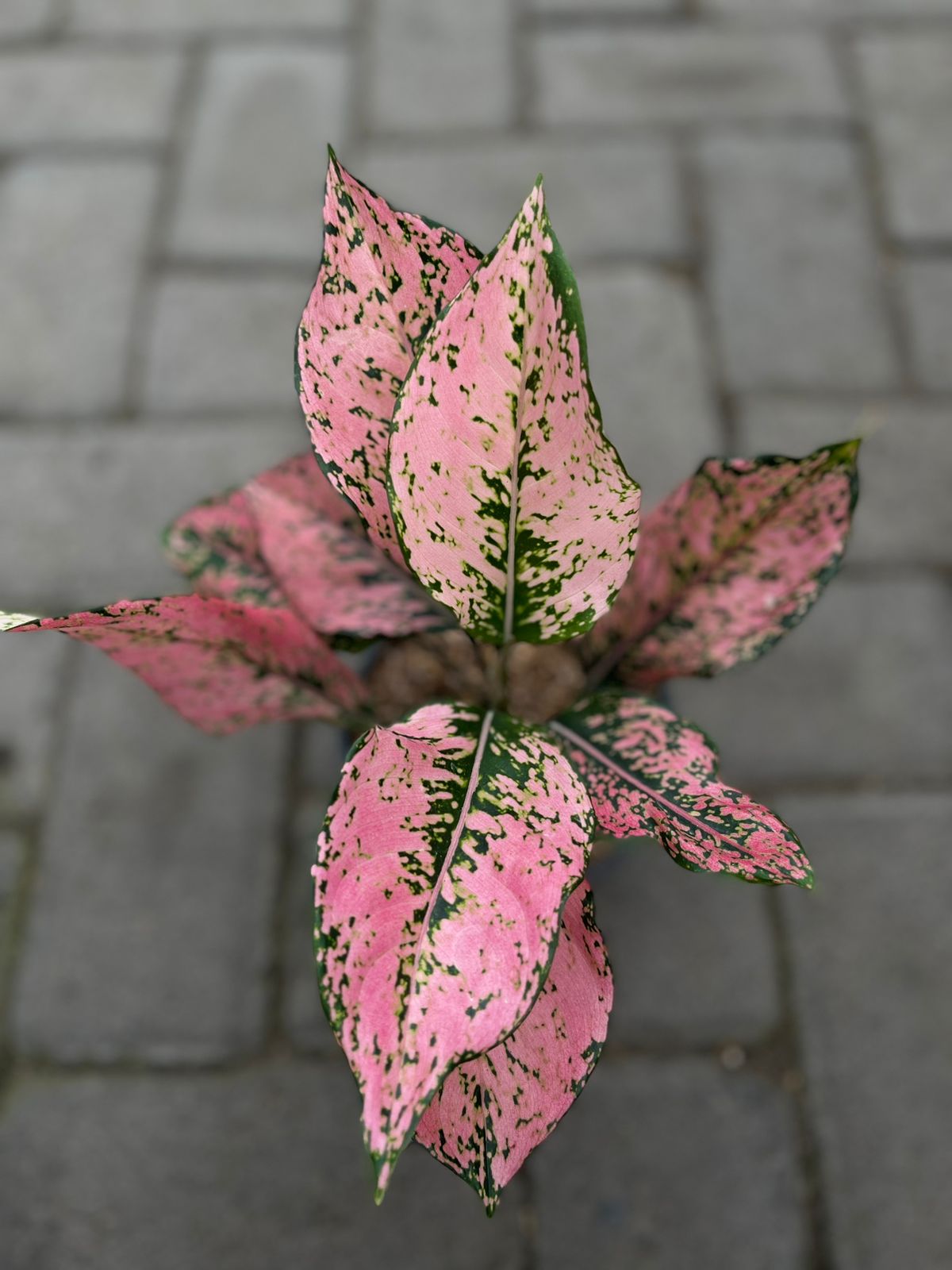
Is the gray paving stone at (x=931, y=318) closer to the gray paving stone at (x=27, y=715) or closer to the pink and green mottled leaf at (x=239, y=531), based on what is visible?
the pink and green mottled leaf at (x=239, y=531)

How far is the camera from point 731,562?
77 centimetres

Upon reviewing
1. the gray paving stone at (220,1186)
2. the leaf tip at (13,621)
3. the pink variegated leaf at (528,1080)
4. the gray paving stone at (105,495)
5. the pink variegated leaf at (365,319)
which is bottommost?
the gray paving stone at (220,1186)

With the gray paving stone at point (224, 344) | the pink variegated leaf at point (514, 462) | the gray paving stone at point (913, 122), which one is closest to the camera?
the pink variegated leaf at point (514, 462)

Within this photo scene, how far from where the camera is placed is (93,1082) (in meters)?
1.03

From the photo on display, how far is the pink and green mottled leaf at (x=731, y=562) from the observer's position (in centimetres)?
71

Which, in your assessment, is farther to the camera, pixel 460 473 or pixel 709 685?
pixel 709 685

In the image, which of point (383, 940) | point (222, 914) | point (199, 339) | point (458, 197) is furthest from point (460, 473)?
point (458, 197)

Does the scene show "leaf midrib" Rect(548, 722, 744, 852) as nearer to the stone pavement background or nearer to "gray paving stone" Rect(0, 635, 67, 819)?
the stone pavement background

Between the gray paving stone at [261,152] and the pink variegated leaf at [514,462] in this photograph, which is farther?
the gray paving stone at [261,152]

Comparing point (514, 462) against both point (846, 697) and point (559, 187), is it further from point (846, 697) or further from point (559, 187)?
point (559, 187)

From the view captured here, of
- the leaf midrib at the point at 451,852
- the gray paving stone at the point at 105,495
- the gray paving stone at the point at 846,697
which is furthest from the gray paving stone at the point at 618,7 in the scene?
the leaf midrib at the point at 451,852

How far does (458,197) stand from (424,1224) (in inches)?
48.6

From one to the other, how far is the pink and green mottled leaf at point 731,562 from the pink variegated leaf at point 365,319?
219 mm

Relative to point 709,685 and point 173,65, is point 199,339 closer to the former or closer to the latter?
point 173,65
